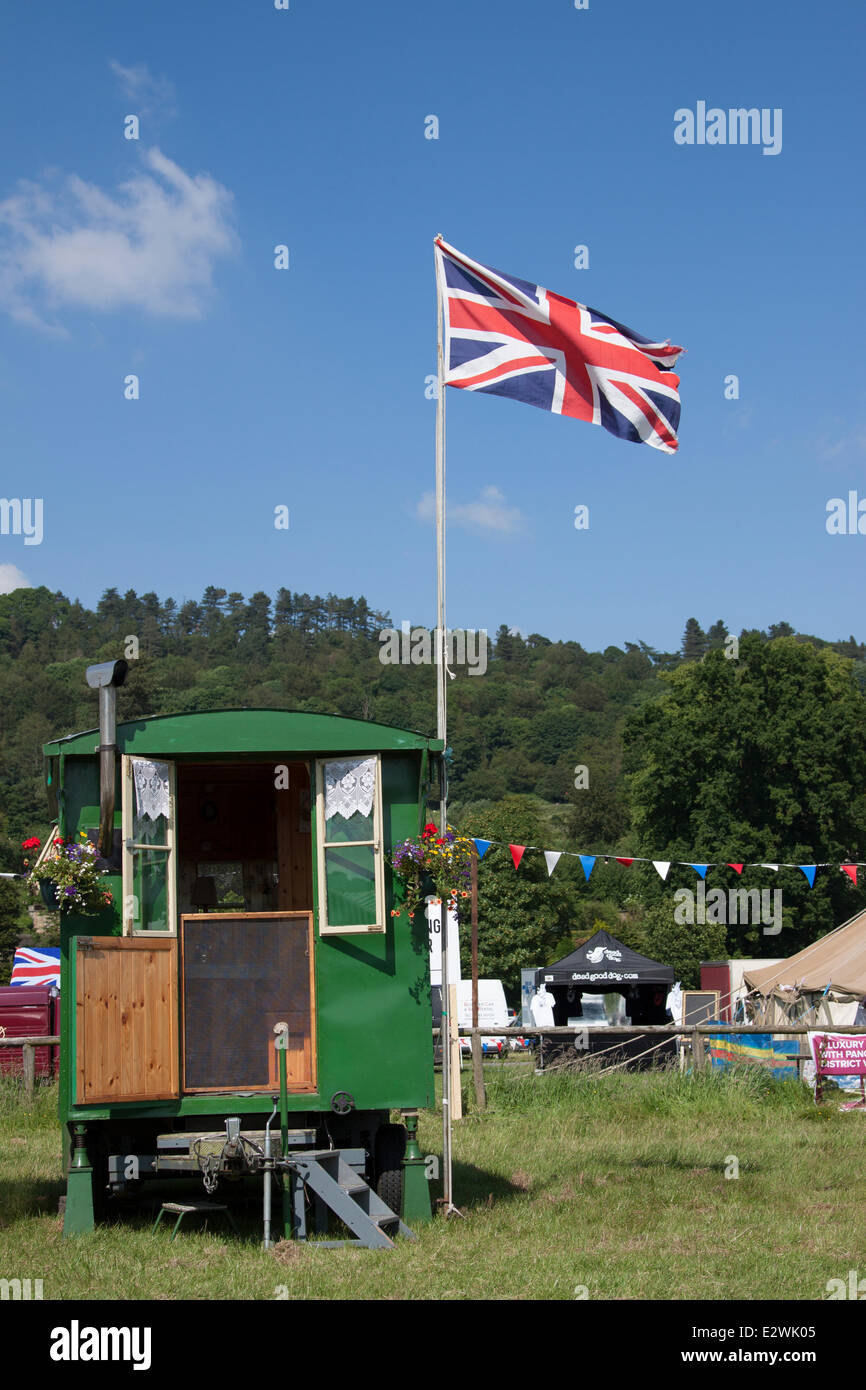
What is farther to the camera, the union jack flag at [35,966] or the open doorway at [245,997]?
the union jack flag at [35,966]

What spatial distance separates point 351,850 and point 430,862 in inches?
23.8

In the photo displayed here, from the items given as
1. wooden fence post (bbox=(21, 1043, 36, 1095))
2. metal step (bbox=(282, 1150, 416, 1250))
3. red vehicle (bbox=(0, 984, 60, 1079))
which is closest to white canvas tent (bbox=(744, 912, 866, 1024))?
red vehicle (bbox=(0, 984, 60, 1079))

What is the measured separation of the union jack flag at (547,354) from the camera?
12.0 metres

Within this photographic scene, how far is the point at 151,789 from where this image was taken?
10.5m

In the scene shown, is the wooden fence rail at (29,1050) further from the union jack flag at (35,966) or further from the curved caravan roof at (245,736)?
the union jack flag at (35,966)

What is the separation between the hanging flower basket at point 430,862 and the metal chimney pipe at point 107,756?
2079 mm

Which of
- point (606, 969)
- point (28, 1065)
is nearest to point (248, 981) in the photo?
point (28, 1065)

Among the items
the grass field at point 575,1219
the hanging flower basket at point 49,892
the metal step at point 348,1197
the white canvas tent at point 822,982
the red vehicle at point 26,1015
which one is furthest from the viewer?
the white canvas tent at point 822,982

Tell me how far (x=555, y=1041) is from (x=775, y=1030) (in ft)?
19.3

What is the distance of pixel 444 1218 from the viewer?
1067 centimetres

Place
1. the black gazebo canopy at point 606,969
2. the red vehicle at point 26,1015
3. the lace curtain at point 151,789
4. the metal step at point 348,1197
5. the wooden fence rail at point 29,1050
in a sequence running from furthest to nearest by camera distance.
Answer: the black gazebo canopy at point 606,969
the red vehicle at point 26,1015
the wooden fence rail at point 29,1050
the lace curtain at point 151,789
the metal step at point 348,1197

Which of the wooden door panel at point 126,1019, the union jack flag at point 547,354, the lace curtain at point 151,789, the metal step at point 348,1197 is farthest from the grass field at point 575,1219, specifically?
the union jack flag at point 547,354

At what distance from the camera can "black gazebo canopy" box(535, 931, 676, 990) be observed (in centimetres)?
3244

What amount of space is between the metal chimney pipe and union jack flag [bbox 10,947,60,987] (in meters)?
23.8
